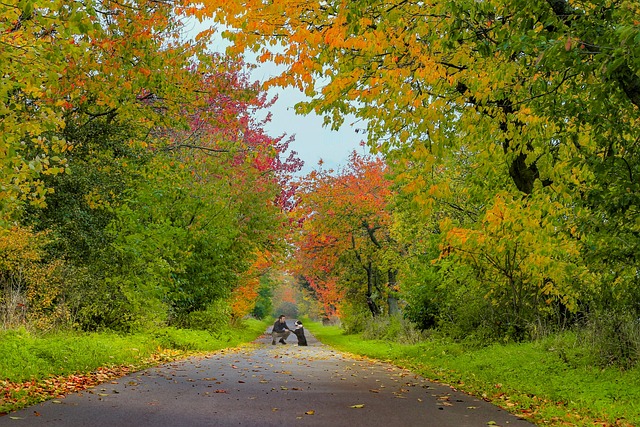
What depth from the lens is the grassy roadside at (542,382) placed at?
705 centimetres

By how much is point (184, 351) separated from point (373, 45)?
44.0 ft

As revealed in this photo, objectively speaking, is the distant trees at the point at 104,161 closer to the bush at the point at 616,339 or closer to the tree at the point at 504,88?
the tree at the point at 504,88

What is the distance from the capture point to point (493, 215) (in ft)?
30.9

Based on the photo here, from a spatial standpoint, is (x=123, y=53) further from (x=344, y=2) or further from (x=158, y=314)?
(x=158, y=314)

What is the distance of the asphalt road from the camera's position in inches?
250

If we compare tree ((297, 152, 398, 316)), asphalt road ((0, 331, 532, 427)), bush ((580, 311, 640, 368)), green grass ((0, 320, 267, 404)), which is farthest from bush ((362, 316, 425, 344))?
bush ((580, 311, 640, 368))

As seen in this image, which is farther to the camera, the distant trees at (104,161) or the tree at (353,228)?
the tree at (353,228)

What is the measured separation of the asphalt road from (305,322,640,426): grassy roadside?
56 cm

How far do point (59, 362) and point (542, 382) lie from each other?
8.09 m

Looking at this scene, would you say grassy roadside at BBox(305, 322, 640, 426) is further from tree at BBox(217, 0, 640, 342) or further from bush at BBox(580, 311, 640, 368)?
tree at BBox(217, 0, 640, 342)

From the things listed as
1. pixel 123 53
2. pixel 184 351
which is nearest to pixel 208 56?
pixel 123 53

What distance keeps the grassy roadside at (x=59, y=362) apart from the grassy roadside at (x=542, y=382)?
19.9 ft

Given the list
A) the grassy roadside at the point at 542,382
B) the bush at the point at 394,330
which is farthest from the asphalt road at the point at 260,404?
the bush at the point at 394,330

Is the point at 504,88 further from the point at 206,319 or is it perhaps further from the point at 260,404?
the point at 206,319
